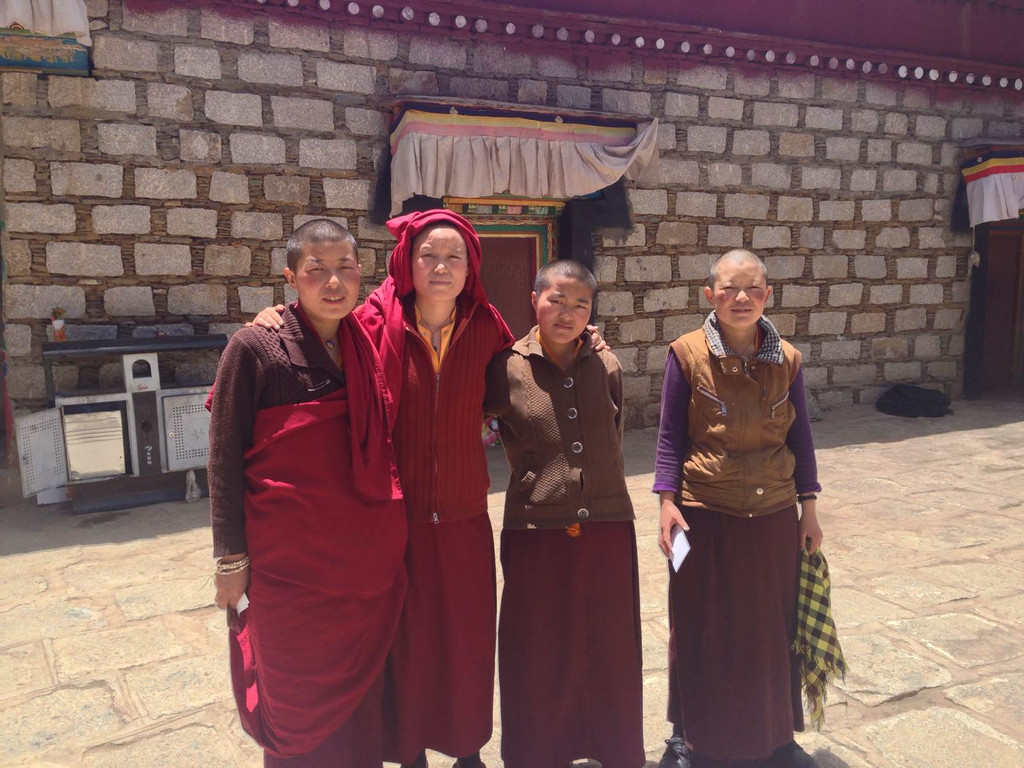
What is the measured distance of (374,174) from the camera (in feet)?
20.9

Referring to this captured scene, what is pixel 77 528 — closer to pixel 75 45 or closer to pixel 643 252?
pixel 75 45

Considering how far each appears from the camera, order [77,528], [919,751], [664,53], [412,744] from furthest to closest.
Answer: [664,53], [77,528], [919,751], [412,744]

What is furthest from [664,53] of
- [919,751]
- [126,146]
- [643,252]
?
[919,751]

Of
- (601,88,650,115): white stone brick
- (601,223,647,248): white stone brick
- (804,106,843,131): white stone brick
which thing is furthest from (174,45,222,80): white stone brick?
(804,106,843,131): white stone brick

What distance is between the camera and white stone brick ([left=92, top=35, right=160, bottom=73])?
545 centimetres

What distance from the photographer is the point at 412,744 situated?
7.20ft

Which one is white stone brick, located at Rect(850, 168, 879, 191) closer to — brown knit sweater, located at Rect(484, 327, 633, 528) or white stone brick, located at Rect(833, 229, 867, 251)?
white stone brick, located at Rect(833, 229, 867, 251)

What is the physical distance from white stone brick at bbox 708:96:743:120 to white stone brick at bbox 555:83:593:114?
4.60 feet

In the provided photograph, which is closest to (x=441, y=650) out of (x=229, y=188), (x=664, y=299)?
(x=229, y=188)

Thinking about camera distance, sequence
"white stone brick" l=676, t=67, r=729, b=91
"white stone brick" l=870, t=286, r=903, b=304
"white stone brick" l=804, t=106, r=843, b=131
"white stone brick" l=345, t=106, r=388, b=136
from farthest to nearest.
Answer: "white stone brick" l=870, t=286, r=903, b=304 < "white stone brick" l=804, t=106, r=843, b=131 < "white stone brick" l=676, t=67, r=729, b=91 < "white stone brick" l=345, t=106, r=388, b=136

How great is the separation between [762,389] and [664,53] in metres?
6.01

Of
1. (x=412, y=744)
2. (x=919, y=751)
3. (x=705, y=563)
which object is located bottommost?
(x=919, y=751)

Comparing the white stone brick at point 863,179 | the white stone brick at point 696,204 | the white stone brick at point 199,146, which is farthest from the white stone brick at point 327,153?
the white stone brick at point 863,179

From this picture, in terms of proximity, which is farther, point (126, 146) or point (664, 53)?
point (664, 53)
